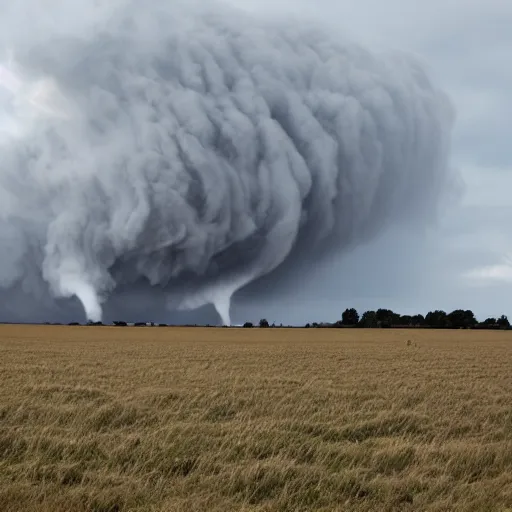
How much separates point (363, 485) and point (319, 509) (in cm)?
103

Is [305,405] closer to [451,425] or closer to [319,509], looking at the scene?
[451,425]

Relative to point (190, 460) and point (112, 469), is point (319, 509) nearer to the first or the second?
point (190, 460)

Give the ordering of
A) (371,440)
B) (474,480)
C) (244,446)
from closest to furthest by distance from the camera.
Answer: (474,480) → (244,446) → (371,440)

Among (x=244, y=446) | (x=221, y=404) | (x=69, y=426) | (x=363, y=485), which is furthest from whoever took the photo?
(x=221, y=404)

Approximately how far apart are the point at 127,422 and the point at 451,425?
245 inches

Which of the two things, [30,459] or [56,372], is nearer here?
[30,459]

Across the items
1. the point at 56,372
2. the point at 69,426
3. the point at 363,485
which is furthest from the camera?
the point at 56,372

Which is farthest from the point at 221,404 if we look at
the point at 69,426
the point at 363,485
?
the point at 363,485

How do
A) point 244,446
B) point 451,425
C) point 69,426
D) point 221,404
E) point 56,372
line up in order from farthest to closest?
point 56,372, point 221,404, point 451,425, point 69,426, point 244,446

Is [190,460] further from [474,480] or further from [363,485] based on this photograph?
[474,480]

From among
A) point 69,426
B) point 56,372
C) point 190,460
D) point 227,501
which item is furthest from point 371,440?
point 56,372

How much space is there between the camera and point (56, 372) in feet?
72.3

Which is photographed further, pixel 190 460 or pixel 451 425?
pixel 451 425

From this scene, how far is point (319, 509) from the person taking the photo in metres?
6.68
